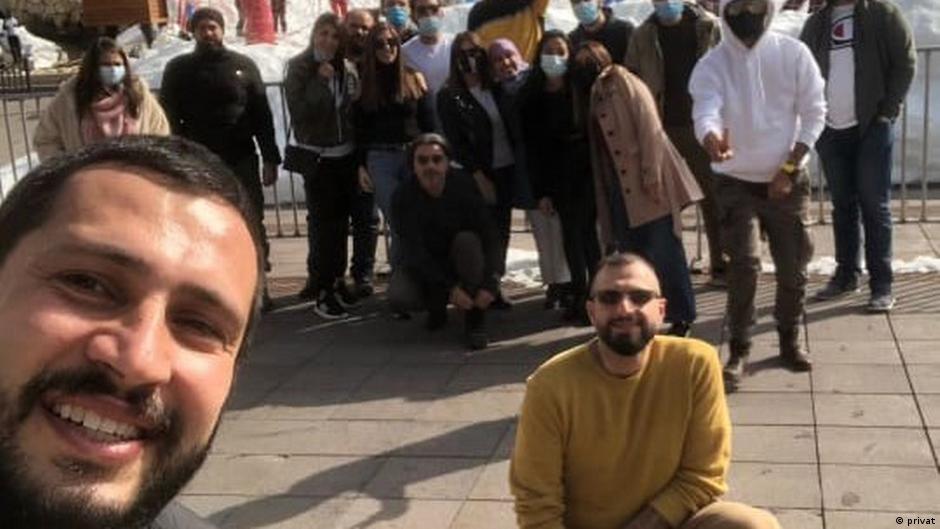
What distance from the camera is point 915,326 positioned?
608 centimetres

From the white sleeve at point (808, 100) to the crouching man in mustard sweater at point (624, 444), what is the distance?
2.20 m

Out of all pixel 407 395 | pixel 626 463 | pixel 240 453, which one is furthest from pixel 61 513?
pixel 407 395

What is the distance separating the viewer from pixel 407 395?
562 centimetres

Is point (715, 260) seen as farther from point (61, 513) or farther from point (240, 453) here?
point (61, 513)

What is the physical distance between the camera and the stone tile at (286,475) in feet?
15.1

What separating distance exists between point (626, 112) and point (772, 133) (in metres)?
0.71

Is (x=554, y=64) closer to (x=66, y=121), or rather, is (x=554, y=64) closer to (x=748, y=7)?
(x=748, y=7)

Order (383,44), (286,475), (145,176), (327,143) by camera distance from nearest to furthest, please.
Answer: (145,176) < (286,475) < (383,44) < (327,143)

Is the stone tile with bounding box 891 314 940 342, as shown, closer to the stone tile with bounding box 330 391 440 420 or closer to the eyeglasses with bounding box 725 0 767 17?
the eyeglasses with bounding box 725 0 767 17

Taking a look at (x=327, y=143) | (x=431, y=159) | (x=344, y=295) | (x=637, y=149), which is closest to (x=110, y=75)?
(x=327, y=143)

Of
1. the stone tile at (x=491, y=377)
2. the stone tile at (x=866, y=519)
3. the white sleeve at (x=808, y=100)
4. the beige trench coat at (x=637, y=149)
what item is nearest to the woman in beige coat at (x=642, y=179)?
the beige trench coat at (x=637, y=149)

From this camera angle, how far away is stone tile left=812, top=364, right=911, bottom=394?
5.25 m

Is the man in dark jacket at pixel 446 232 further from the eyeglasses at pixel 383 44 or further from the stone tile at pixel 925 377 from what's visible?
the stone tile at pixel 925 377

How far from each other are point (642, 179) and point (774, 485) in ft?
6.27
